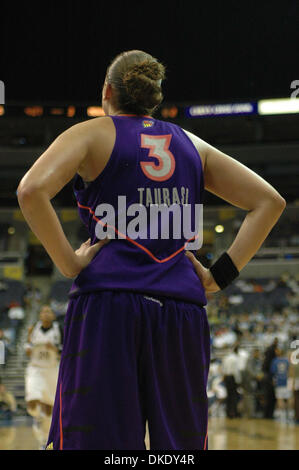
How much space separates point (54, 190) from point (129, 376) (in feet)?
2.18

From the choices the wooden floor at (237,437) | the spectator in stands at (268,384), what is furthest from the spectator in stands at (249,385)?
the wooden floor at (237,437)

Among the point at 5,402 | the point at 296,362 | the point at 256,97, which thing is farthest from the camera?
the point at 256,97

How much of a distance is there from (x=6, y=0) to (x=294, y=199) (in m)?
13.1

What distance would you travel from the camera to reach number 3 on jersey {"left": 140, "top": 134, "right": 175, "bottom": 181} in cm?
215

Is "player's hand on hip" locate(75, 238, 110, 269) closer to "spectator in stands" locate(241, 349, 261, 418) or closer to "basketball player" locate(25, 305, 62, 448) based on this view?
"basketball player" locate(25, 305, 62, 448)

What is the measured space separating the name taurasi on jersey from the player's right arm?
0.25m

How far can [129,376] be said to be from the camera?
1.96 metres

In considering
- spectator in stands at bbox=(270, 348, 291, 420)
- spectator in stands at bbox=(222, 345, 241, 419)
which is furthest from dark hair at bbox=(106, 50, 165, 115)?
spectator in stands at bbox=(270, 348, 291, 420)

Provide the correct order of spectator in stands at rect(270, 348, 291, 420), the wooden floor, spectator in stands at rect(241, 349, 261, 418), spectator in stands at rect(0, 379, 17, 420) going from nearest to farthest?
the wooden floor → spectator in stands at rect(0, 379, 17, 420) → spectator in stands at rect(241, 349, 261, 418) → spectator in stands at rect(270, 348, 291, 420)

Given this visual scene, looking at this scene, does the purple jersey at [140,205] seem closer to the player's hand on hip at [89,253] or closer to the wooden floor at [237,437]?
the player's hand on hip at [89,253]

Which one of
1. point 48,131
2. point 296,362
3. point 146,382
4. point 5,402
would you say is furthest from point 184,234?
point 48,131

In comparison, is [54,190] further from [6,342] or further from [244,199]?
[6,342]
